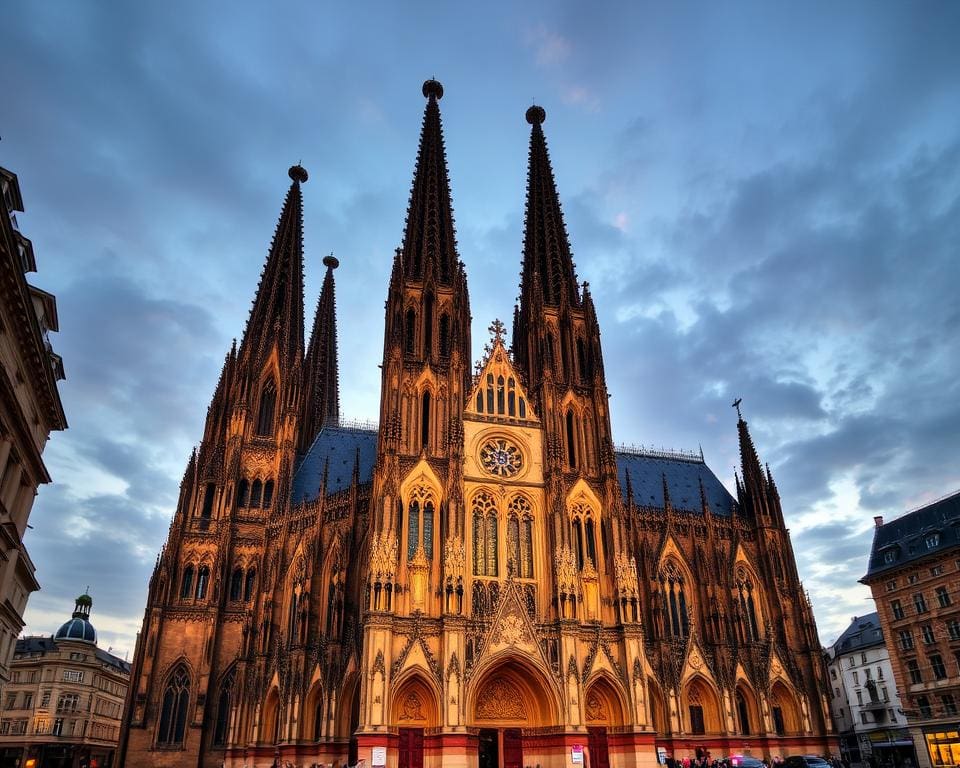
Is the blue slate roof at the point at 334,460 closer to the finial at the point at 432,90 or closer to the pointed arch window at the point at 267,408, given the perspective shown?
the pointed arch window at the point at 267,408

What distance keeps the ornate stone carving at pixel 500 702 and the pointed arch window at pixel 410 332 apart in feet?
71.9

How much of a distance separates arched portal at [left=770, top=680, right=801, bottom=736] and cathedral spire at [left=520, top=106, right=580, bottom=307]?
3096 centimetres

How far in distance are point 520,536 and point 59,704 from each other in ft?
212

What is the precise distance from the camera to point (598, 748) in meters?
42.6

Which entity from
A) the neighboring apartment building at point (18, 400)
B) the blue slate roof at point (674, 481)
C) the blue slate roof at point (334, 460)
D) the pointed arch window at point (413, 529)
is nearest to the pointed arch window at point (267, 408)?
the blue slate roof at point (334, 460)

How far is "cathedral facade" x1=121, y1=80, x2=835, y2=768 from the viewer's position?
41.6m

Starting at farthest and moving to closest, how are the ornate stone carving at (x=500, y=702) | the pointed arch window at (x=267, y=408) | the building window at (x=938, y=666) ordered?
the pointed arch window at (x=267, y=408)
the building window at (x=938, y=666)
the ornate stone carving at (x=500, y=702)

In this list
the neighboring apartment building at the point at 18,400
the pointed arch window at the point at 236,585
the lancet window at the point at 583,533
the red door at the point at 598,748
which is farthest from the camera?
the pointed arch window at the point at 236,585

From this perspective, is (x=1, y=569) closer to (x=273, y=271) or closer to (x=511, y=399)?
(x=511, y=399)

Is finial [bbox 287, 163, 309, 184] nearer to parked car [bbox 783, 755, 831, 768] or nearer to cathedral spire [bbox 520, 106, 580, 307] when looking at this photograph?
cathedral spire [bbox 520, 106, 580, 307]

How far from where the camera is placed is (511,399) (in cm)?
5122

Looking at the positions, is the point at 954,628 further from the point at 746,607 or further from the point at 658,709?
the point at 658,709

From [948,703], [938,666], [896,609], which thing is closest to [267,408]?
[896,609]

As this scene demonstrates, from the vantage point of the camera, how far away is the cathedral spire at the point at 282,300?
63.3m
